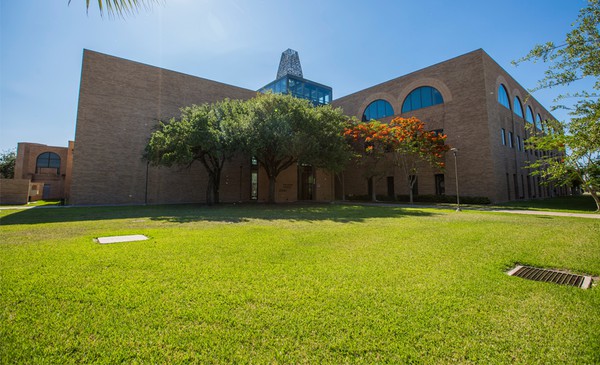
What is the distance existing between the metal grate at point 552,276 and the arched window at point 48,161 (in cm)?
4724

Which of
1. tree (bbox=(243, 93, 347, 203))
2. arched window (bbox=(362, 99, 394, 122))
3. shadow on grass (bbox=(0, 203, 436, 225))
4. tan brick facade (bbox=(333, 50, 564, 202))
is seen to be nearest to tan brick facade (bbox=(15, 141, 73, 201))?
shadow on grass (bbox=(0, 203, 436, 225))

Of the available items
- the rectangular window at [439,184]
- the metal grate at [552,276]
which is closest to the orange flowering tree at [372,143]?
the rectangular window at [439,184]

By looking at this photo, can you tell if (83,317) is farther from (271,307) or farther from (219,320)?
(271,307)

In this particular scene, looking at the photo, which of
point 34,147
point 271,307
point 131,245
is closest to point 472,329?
point 271,307

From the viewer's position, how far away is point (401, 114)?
26.4m

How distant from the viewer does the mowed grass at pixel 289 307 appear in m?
2.09

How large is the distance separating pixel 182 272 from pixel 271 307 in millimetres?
1797

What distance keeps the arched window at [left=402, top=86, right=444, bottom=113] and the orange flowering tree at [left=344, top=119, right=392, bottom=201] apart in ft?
17.2

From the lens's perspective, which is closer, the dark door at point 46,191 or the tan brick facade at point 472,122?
the tan brick facade at point 472,122

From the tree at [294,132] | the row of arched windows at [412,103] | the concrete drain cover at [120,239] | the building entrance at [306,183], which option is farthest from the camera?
the building entrance at [306,183]

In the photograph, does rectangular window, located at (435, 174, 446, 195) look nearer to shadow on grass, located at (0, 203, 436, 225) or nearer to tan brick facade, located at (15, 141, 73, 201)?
shadow on grass, located at (0, 203, 436, 225)

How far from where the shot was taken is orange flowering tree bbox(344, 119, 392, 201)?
885 inches

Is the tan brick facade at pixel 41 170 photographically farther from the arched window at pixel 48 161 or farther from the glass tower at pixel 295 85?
the glass tower at pixel 295 85

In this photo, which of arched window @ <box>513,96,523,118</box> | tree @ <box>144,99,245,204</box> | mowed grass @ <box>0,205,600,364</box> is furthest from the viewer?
arched window @ <box>513,96,523,118</box>
